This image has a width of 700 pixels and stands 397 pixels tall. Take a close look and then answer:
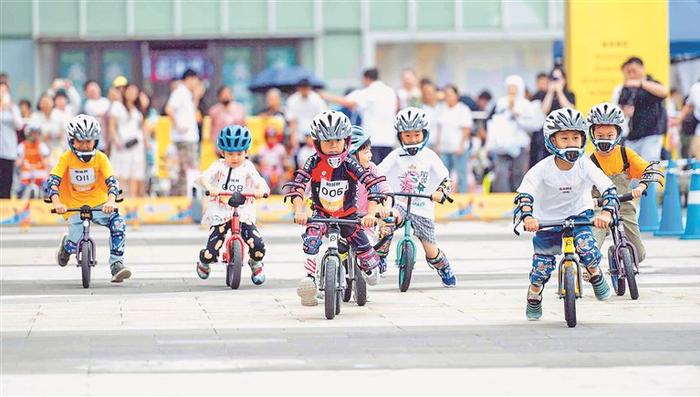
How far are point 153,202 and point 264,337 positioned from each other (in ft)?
51.0

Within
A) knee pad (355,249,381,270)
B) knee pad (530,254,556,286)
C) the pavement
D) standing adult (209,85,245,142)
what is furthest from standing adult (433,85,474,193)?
knee pad (530,254,556,286)

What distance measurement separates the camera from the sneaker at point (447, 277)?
15.4 metres

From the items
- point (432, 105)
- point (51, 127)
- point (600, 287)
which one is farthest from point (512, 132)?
point (600, 287)

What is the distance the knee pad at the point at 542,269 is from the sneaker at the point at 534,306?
0.08 meters

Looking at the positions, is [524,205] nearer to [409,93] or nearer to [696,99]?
[696,99]

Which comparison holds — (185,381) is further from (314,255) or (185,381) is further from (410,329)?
(314,255)

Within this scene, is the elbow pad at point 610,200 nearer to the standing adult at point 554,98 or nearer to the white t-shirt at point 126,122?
the standing adult at point 554,98

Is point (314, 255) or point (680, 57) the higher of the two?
point (680, 57)

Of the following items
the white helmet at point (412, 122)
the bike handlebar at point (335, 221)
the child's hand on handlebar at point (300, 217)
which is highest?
the white helmet at point (412, 122)

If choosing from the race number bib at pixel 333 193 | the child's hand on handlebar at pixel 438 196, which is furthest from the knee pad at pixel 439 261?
the race number bib at pixel 333 193

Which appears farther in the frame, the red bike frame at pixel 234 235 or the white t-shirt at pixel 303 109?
the white t-shirt at pixel 303 109

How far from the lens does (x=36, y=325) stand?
40.0 feet

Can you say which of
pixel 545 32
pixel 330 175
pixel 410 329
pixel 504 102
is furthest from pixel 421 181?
pixel 545 32

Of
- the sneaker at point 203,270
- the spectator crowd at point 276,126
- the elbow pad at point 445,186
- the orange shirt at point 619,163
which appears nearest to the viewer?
the orange shirt at point 619,163
